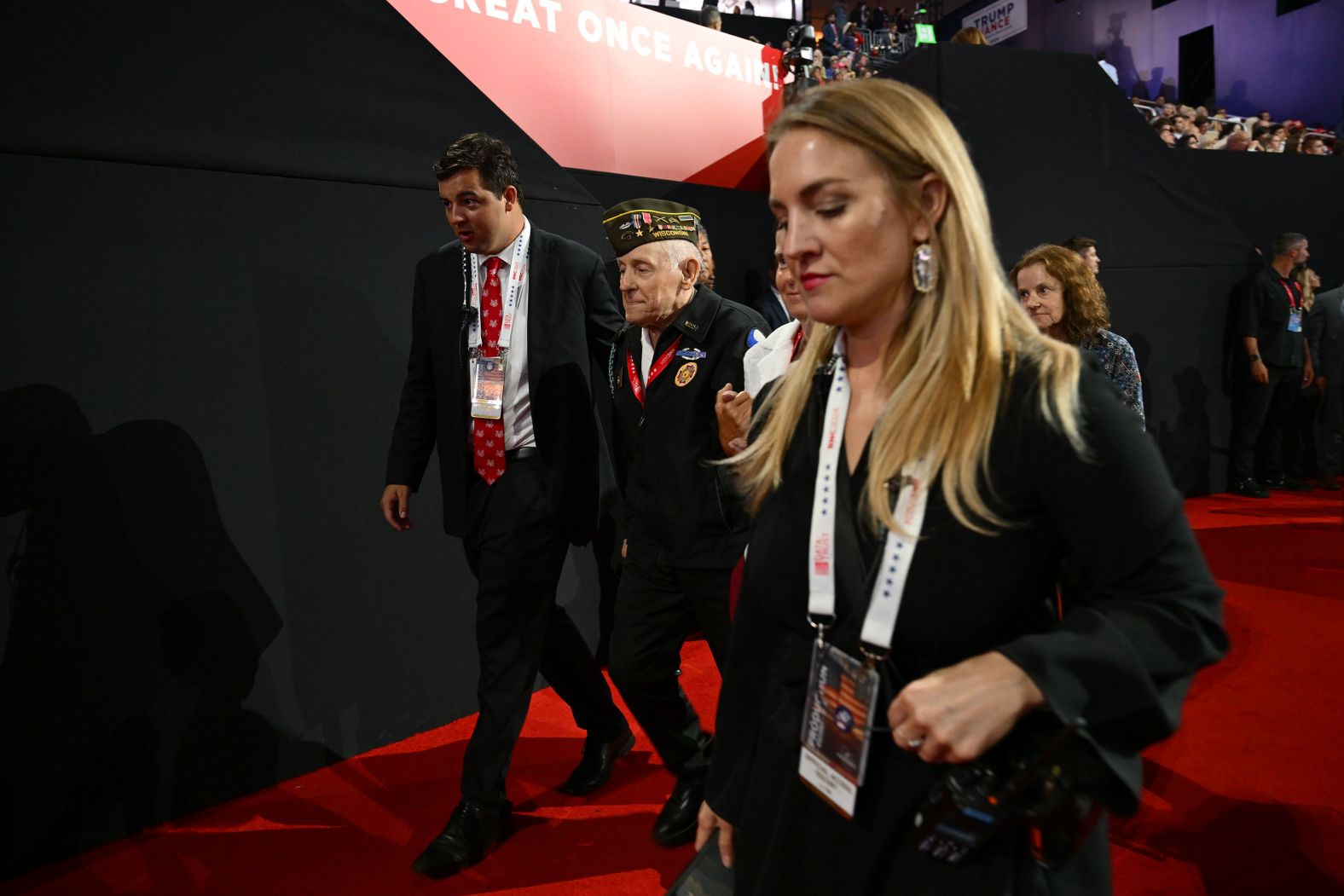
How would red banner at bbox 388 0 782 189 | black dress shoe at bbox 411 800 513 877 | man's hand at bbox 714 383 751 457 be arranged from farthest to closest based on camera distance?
1. red banner at bbox 388 0 782 189
2. black dress shoe at bbox 411 800 513 877
3. man's hand at bbox 714 383 751 457

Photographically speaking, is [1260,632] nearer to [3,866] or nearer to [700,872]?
[700,872]

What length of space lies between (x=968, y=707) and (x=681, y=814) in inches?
81.3

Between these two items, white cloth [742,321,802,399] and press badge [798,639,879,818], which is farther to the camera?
white cloth [742,321,802,399]

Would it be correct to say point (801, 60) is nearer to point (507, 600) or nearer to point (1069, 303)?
point (1069, 303)

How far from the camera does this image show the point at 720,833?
1.25 meters

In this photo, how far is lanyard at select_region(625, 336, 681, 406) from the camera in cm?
252

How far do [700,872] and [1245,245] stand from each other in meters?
8.10

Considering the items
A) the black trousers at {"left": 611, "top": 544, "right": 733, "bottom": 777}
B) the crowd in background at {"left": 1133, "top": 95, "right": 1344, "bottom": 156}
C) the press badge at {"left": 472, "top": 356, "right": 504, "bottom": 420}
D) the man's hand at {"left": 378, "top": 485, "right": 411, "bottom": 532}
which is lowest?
the black trousers at {"left": 611, "top": 544, "right": 733, "bottom": 777}

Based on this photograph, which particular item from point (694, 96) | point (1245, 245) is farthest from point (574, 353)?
point (1245, 245)

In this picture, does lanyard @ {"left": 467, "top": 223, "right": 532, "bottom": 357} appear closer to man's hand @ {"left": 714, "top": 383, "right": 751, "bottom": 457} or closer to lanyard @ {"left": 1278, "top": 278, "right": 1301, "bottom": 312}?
man's hand @ {"left": 714, "top": 383, "right": 751, "bottom": 457}

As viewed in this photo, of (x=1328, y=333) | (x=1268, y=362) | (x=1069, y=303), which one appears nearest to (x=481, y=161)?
(x=1069, y=303)

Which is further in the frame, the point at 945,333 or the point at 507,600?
the point at 507,600

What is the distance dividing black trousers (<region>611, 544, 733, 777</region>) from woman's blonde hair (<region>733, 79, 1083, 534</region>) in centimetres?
154

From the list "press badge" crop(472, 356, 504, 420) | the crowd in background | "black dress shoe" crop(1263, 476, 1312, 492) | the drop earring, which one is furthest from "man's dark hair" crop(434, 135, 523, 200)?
the crowd in background
